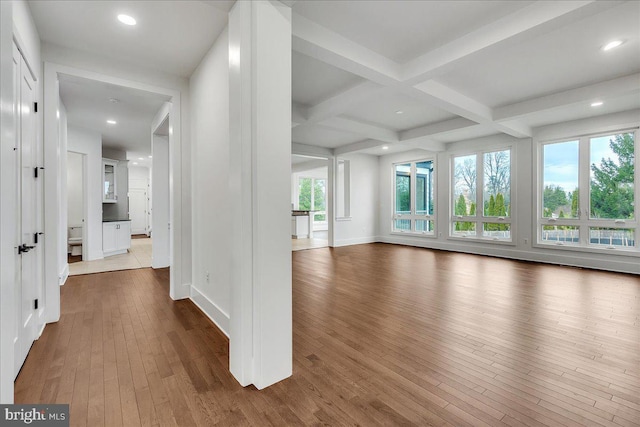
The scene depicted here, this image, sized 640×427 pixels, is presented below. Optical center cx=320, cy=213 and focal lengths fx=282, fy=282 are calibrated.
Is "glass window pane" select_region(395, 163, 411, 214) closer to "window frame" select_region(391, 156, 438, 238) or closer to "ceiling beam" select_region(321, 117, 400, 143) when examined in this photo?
"window frame" select_region(391, 156, 438, 238)

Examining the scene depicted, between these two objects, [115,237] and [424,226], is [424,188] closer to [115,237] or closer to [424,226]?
[424,226]

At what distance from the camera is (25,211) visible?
2.22m

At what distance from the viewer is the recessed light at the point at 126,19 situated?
2.42 m

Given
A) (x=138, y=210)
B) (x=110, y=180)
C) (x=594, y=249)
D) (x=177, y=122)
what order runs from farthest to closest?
(x=138, y=210), (x=110, y=180), (x=594, y=249), (x=177, y=122)

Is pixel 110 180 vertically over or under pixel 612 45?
under

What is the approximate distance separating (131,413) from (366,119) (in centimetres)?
546

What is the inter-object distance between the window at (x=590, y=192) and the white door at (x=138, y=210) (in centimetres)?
1301

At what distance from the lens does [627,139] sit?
506 cm

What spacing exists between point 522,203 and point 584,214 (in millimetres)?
1044

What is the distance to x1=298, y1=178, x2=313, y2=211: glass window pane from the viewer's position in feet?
42.8

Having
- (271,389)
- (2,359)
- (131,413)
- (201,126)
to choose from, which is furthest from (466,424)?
(201,126)

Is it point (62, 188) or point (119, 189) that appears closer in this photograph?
point (62, 188)

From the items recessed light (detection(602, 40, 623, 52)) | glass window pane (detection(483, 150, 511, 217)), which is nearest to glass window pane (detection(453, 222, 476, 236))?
glass window pane (detection(483, 150, 511, 217))

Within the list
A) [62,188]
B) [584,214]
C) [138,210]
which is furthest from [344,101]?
[138,210]
